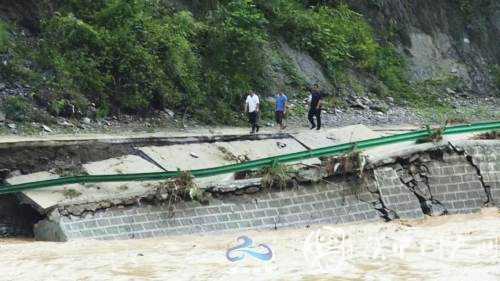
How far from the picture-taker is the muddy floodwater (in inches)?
374

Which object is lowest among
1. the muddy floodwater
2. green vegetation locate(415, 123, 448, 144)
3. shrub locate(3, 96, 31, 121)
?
the muddy floodwater

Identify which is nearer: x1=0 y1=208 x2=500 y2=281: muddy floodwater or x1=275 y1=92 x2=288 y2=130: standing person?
x1=0 y1=208 x2=500 y2=281: muddy floodwater

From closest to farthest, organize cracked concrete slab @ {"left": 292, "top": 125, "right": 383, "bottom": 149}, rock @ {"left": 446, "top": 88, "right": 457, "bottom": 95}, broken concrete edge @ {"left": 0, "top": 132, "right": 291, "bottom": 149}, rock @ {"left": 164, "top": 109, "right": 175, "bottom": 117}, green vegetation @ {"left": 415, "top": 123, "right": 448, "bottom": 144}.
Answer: broken concrete edge @ {"left": 0, "top": 132, "right": 291, "bottom": 149}
green vegetation @ {"left": 415, "top": 123, "right": 448, "bottom": 144}
cracked concrete slab @ {"left": 292, "top": 125, "right": 383, "bottom": 149}
rock @ {"left": 164, "top": 109, "right": 175, "bottom": 117}
rock @ {"left": 446, "top": 88, "right": 457, "bottom": 95}

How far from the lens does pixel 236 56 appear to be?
2120cm

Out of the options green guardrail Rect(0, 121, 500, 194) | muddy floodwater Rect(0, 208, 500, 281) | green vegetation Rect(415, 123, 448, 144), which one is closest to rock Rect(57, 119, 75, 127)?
green guardrail Rect(0, 121, 500, 194)

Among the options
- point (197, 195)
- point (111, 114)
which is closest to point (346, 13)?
point (111, 114)

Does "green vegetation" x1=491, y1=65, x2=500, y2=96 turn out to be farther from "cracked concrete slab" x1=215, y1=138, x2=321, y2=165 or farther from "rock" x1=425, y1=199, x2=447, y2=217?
"rock" x1=425, y1=199, x2=447, y2=217

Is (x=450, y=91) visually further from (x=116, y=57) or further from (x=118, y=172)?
(x=118, y=172)

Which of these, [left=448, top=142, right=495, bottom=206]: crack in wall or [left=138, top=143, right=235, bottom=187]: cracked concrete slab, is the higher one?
[left=138, top=143, right=235, bottom=187]: cracked concrete slab

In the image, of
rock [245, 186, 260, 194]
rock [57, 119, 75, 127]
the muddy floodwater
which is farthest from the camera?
rock [57, 119, 75, 127]

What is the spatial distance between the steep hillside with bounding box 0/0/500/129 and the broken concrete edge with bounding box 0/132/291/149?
2.74 meters

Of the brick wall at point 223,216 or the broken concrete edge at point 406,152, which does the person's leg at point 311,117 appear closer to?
the broken concrete edge at point 406,152

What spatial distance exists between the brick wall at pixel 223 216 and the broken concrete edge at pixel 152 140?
197cm

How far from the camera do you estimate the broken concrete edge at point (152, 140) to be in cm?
1350
